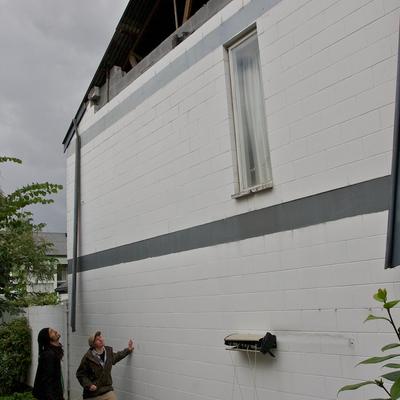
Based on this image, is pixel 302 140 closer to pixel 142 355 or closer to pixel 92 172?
pixel 142 355

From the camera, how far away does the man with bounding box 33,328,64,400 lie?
638 cm

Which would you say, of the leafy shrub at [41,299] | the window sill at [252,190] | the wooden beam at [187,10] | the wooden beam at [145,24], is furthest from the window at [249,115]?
the leafy shrub at [41,299]

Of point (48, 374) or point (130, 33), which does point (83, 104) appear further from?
point (48, 374)

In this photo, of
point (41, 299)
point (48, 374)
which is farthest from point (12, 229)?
point (41, 299)

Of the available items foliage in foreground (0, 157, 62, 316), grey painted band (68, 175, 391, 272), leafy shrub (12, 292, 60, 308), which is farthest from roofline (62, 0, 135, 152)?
leafy shrub (12, 292, 60, 308)

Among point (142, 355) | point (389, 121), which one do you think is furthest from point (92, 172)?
point (389, 121)

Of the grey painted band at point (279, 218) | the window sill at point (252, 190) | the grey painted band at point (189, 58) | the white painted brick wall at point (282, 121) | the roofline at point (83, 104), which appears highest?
the roofline at point (83, 104)

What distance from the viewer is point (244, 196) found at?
214 inches

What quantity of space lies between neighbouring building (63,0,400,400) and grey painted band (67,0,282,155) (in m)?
0.03

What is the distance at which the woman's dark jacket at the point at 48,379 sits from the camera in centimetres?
638

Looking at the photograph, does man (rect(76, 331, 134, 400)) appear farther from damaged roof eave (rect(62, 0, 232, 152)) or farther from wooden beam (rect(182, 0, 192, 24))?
wooden beam (rect(182, 0, 192, 24))

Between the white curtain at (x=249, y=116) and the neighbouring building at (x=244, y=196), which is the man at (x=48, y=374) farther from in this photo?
the white curtain at (x=249, y=116)

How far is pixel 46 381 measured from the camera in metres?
6.40

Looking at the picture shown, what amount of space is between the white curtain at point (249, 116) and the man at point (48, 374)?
3435 mm
